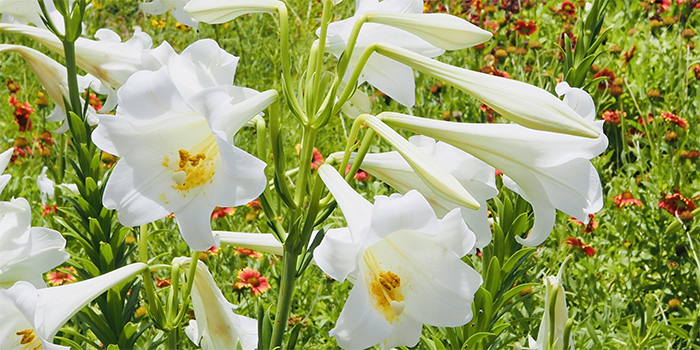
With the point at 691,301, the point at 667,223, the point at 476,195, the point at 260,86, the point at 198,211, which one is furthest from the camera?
the point at 260,86

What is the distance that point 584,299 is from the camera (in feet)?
8.54

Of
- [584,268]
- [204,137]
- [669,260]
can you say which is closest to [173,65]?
[204,137]

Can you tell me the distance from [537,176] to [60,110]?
117 centimetres

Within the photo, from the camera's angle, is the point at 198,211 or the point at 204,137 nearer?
the point at 198,211

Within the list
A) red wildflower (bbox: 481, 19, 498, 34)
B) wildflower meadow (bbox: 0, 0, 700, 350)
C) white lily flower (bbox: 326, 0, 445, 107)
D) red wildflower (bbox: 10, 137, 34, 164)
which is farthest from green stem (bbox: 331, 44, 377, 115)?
red wildflower (bbox: 481, 19, 498, 34)

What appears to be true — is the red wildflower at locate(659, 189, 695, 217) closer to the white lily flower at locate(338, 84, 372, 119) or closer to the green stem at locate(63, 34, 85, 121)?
the white lily flower at locate(338, 84, 372, 119)

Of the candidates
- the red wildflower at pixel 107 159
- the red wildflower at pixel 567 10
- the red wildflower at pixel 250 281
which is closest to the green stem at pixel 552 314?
the red wildflower at pixel 250 281

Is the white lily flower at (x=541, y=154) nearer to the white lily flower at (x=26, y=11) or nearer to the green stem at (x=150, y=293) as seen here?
the green stem at (x=150, y=293)

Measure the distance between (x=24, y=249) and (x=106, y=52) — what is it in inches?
18.7

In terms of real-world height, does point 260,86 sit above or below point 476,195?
below

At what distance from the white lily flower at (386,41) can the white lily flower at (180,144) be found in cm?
23

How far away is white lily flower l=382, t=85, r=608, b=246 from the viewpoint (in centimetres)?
95

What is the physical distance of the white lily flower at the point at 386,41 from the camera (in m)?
1.12

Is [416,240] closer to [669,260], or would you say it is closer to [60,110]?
[60,110]
